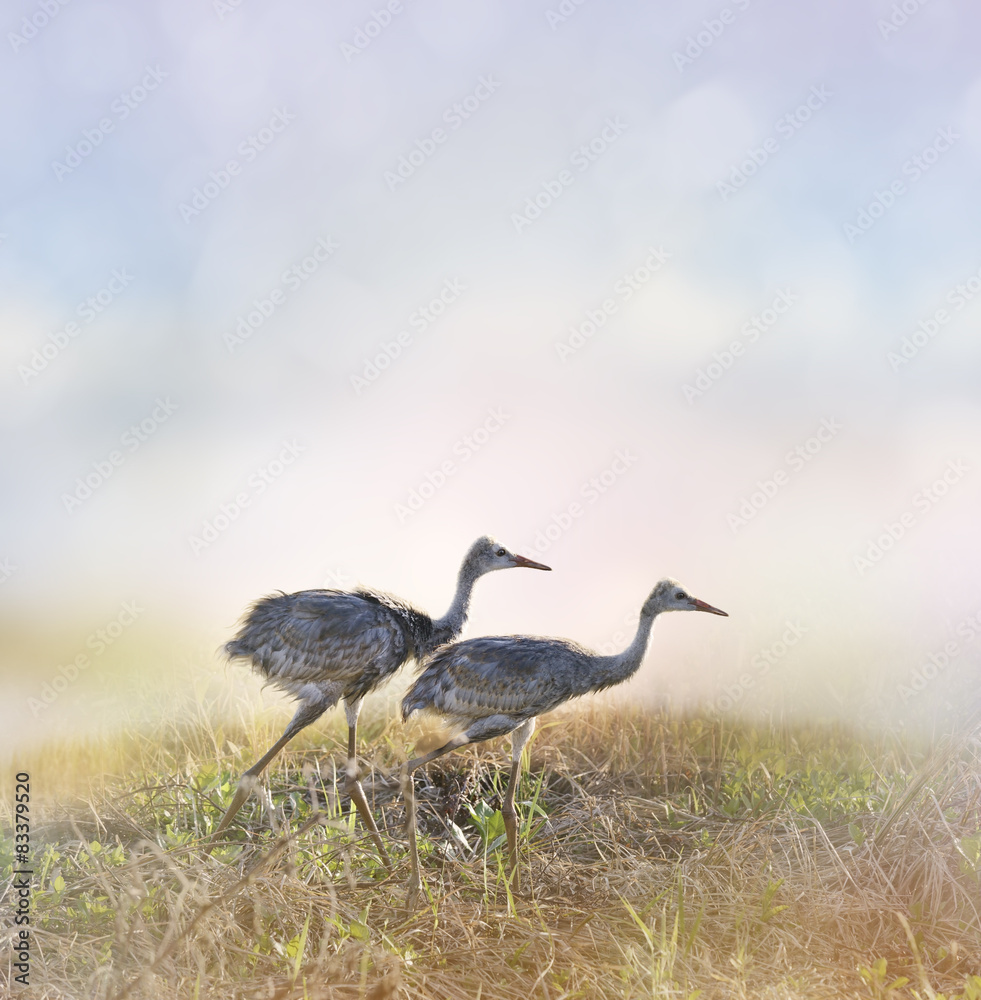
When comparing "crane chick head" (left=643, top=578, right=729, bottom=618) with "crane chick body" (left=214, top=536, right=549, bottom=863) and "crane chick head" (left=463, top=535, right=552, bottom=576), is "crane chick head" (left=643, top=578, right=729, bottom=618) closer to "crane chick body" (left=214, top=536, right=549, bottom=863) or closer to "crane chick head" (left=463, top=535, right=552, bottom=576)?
"crane chick head" (left=463, top=535, right=552, bottom=576)

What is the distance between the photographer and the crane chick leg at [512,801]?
6230 millimetres

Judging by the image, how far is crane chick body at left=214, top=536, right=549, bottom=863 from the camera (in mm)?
7008

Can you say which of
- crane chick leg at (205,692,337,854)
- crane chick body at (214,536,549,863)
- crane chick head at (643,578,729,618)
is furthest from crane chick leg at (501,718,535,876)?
crane chick leg at (205,692,337,854)

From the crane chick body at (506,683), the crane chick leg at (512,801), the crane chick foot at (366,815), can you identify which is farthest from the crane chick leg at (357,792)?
the crane chick leg at (512,801)

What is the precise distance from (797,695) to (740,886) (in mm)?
3921

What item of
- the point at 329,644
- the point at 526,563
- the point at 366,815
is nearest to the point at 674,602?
the point at 526,563

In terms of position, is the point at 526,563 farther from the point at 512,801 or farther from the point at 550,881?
the point at 550,881

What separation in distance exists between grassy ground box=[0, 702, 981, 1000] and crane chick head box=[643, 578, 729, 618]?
1.40 metres

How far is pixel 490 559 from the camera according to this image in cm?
757

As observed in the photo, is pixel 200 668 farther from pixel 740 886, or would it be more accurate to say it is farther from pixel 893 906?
pixel 893 906

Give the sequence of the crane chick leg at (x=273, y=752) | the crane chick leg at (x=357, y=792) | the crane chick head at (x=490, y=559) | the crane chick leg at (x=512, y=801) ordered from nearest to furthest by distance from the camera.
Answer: the crane chick leg at (x=357, y=792)
the crane chick leg at (x=512, y=801)
the crane chick leg at (x=273, y=752)
the crane chick head at (x=490, y=559)

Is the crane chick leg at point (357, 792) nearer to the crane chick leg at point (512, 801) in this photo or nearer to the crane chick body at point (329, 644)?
the crane chick body at point (329, 644)

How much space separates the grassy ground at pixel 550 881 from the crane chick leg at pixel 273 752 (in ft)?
0.81

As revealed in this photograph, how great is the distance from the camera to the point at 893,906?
4.93m
